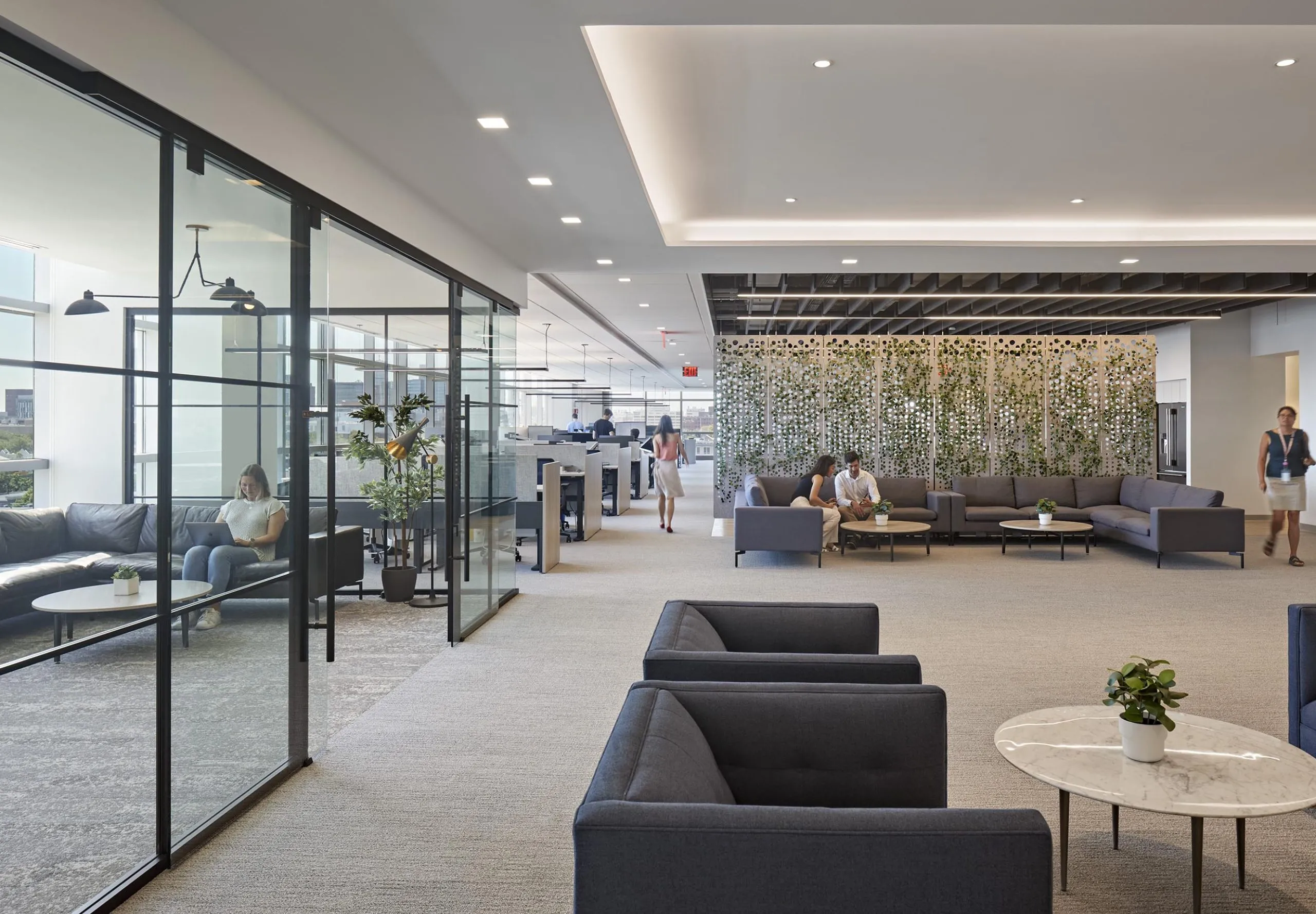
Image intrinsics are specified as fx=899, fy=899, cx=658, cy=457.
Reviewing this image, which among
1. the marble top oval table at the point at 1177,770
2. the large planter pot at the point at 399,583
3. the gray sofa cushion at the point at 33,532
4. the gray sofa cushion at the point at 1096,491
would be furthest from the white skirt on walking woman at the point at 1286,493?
the gray sofa cushion at the point at 33,532

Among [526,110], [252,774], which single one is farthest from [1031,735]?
[526,110]

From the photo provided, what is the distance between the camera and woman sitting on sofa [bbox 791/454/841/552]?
9.95m

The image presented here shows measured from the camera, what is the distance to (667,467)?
12.7m

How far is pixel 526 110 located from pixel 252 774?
10.3 feet

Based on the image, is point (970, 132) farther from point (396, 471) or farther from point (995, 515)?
point (995, 515)

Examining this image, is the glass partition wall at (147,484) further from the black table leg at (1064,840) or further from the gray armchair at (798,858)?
the black table leg at (1064,840)

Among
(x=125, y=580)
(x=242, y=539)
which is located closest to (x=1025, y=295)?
(x=242, y=539)

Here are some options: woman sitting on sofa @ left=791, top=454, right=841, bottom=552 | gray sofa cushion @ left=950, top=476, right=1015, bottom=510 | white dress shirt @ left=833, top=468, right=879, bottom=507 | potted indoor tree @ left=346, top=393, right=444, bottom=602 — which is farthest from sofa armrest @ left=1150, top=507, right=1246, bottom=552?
potted indoor tree @ left=346, top=393, right=444, bottom=602

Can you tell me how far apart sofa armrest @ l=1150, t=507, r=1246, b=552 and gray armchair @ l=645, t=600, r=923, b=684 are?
6.76 m

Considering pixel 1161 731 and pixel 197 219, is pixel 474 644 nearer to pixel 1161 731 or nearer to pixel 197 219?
pixel 197 219

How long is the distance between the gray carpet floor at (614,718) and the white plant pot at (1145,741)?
46 centimetres

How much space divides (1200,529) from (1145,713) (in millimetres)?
7584

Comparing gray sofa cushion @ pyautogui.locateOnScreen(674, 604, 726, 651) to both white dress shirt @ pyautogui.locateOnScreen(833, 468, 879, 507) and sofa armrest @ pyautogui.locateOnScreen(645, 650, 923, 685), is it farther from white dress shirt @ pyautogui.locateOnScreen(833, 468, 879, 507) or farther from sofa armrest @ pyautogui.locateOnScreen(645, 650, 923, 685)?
white dress shirt @ pyautogui.locateOnScreen(833, 468, 879, 507)

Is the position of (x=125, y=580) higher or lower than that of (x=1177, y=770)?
higher
